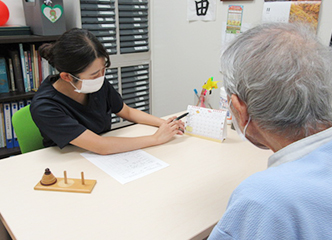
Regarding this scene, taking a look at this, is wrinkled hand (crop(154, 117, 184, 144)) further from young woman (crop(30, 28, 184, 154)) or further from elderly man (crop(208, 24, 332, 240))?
elderly man (crop(208, 24, 332, 240))

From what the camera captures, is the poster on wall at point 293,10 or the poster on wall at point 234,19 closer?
the poster on wall at point 293,10

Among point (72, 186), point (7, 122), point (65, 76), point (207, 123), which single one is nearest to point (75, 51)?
point (65, 76)

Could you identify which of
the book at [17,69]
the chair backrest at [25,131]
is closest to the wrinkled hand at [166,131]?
the chair backrest at [25,131]

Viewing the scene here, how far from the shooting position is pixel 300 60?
2.02 ft

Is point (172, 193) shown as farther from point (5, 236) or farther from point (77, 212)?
point (5, 236)

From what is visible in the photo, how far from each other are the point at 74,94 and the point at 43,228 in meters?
0.73

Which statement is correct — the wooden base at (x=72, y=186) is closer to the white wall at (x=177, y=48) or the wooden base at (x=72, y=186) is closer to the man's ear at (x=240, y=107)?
the man's ear at (x=240, y=107)

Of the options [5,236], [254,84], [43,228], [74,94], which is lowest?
[5,236]

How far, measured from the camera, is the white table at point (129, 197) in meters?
0.84

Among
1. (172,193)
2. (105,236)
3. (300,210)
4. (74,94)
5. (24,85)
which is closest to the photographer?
(300,210)

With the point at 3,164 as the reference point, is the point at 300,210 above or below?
above

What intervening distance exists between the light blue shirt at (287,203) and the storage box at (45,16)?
2018 millimetres

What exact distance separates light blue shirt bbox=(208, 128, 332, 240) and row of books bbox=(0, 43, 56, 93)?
6.82 feet

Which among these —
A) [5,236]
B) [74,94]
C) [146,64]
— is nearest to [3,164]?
[5,236]
